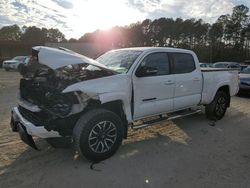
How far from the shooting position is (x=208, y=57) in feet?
208

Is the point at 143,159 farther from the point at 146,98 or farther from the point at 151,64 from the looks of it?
the point at 151,64

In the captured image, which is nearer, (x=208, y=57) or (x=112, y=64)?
(x=112, y=64)

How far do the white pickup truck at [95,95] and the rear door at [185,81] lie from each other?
2cm

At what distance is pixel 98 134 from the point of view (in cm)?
469

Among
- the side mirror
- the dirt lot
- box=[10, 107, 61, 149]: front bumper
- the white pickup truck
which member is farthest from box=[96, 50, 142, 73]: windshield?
box=[10, 107, 61, 149]: front bumper

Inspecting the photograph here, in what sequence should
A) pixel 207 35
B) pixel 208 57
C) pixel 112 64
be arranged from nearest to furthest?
pixel 112 64 → pixel 208 57 → pixel 207 35

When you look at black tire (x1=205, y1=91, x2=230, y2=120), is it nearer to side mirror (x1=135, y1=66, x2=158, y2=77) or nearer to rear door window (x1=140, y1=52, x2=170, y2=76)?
rear door window (x1=140, y1=52, x2=170, y2=76)

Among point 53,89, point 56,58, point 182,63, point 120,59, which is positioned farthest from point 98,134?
point 182,63

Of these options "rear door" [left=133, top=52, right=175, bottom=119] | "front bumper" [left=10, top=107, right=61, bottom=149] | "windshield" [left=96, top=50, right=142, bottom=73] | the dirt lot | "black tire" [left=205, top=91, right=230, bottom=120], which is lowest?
the dirt lot

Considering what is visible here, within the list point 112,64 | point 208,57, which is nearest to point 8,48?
point 208,57

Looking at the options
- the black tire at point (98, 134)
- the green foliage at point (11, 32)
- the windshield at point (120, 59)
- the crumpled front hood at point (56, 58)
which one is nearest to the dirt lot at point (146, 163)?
the black tire at point (98, 134)

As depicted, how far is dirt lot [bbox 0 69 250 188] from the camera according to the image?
4.09m

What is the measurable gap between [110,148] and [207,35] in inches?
2958

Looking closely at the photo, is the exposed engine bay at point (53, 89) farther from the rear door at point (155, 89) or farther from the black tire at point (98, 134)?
the rear door at point (155, 89)
